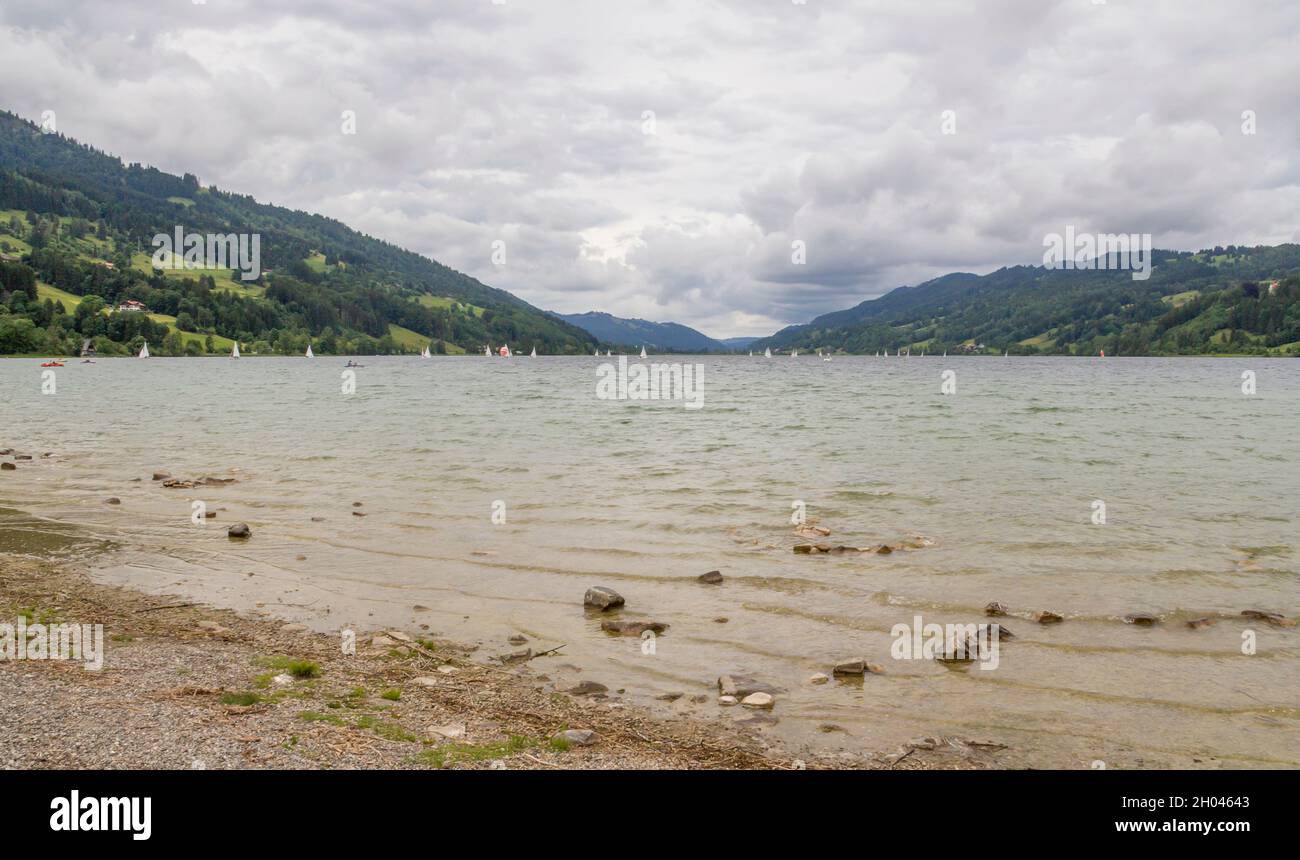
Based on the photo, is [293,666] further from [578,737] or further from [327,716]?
[578,737]

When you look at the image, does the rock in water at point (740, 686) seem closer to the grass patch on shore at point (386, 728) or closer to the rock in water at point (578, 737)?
the rock in water at point (578, 737)

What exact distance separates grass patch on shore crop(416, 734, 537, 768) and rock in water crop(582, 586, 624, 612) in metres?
5.85

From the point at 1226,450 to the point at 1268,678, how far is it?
31830 mm

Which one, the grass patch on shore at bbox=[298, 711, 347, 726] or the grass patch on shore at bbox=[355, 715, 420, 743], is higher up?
the grass patch on shore at bbox=[298, 711, 347, 726]

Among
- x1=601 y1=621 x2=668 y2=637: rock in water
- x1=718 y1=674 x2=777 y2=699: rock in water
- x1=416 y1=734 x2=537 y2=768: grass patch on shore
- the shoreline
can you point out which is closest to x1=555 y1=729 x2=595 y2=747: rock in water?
the shoreline

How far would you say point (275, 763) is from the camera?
744 centimetres

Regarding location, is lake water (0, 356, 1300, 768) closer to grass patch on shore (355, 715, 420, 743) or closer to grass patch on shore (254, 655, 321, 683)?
grass patch on shore (254, 655, 321, 683)

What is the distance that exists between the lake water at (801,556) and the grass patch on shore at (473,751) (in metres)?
2.47

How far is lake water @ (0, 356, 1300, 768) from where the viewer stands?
1058 cm

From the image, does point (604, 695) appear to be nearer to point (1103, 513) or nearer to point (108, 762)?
point (108, 762)

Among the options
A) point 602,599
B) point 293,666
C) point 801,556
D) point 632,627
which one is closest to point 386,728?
point 293,666

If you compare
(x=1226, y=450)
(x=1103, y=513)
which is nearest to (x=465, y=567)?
(x=1103, y=513)

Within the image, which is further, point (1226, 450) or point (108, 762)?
point (1226, 450)

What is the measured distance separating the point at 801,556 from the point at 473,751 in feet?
38.0
